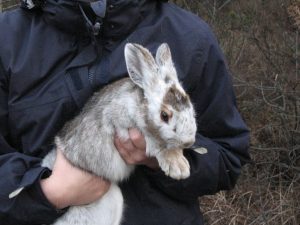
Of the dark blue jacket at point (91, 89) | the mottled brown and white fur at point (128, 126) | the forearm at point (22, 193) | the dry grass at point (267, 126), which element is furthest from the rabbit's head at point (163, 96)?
the dry grass at point (267, 126)

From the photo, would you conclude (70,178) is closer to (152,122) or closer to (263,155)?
(152,122)

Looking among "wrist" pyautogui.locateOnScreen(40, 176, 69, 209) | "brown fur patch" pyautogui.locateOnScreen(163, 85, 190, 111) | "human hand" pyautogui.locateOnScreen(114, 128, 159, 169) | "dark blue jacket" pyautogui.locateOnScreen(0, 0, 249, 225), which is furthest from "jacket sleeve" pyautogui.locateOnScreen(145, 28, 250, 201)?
"wrist" pyautogui.locateOnScreen(40, 176, 69, 209)

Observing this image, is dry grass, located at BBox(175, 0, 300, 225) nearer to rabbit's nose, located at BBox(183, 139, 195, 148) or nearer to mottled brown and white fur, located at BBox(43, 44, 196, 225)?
mottled brown and white fur, located at BBox(43, 44, 196, 225)

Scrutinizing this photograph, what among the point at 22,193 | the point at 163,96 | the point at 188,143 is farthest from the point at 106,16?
the point at 22,193

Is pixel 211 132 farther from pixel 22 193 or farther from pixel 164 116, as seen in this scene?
pixel 22 193

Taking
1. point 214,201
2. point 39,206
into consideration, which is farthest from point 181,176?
point 214,201

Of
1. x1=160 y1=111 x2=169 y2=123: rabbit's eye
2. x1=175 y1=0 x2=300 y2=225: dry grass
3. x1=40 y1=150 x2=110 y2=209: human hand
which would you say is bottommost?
x1=175 y1=0 x2=300 y2=225: dry grass

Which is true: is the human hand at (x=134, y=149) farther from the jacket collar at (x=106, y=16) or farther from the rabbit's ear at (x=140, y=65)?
the jacket collar at (x=106, y=16)
